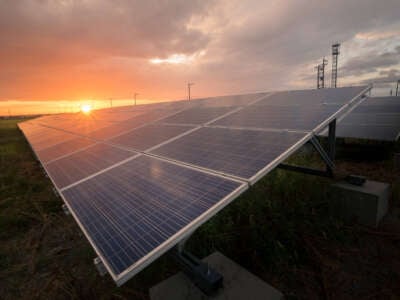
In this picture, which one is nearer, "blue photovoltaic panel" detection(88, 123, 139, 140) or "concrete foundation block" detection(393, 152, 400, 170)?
"blue photovoltaic panel" detection(88, 123, 139, 140)

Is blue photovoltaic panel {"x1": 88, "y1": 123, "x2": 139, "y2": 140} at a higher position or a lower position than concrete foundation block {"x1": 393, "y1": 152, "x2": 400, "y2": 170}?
higher

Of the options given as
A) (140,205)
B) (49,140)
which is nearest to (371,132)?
(140,205)

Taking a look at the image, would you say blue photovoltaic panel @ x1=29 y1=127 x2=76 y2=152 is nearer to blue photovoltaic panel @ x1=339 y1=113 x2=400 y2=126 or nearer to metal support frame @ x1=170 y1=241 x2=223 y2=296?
metal support frame @ x1=170 y1=241 x2=223 y2=296

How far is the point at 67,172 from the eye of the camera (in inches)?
199

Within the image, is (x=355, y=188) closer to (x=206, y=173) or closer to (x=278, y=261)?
(x=278, y=261)

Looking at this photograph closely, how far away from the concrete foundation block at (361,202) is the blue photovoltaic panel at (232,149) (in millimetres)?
2584

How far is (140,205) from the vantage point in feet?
9.46

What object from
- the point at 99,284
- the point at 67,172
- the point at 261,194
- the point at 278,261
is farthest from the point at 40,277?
the point at 261,194

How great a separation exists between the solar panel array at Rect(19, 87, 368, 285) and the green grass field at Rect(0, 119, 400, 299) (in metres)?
1.78

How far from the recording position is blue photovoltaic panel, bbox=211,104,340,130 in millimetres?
4504

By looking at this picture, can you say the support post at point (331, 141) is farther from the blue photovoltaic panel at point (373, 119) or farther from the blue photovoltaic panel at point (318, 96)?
the blue photovoltaic panel at point (373, 119)

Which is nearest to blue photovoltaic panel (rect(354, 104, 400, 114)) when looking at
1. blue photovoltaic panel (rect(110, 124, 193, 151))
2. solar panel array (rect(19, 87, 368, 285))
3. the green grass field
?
the green grass field

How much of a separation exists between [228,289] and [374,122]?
1262 centimetres

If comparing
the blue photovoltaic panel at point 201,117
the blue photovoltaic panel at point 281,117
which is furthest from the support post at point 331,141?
the blue photovoltaic panel at point 201,117
